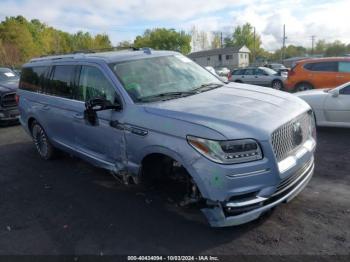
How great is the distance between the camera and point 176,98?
4242 mm

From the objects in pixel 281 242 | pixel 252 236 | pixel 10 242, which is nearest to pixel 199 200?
pixel 252 236

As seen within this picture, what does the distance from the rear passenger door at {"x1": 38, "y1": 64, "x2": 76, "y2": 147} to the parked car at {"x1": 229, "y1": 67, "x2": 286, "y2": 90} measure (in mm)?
16016

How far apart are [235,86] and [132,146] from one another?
182 centimetres

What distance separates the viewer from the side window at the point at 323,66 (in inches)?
535

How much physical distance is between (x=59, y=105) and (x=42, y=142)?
5.35 ft

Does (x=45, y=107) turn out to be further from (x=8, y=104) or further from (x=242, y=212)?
(x=8, y=104)

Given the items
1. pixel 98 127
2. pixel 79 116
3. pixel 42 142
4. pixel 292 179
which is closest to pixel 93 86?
pixel 79 116

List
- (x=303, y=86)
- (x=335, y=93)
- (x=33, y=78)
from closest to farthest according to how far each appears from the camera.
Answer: (x=33, y=78), (x=335, y=93), (x=303, y=86)

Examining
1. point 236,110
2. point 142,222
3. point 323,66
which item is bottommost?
point 142,222

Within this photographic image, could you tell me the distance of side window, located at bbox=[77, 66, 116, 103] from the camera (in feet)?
14.7

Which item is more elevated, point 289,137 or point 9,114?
point 289,137

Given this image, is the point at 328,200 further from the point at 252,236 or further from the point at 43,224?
the point at 43,224

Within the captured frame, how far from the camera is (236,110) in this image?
3.70 m

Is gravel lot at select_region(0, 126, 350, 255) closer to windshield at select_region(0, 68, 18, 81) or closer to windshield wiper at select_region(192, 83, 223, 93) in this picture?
windshield wiper at select_region(192, 83, 223, 93)
